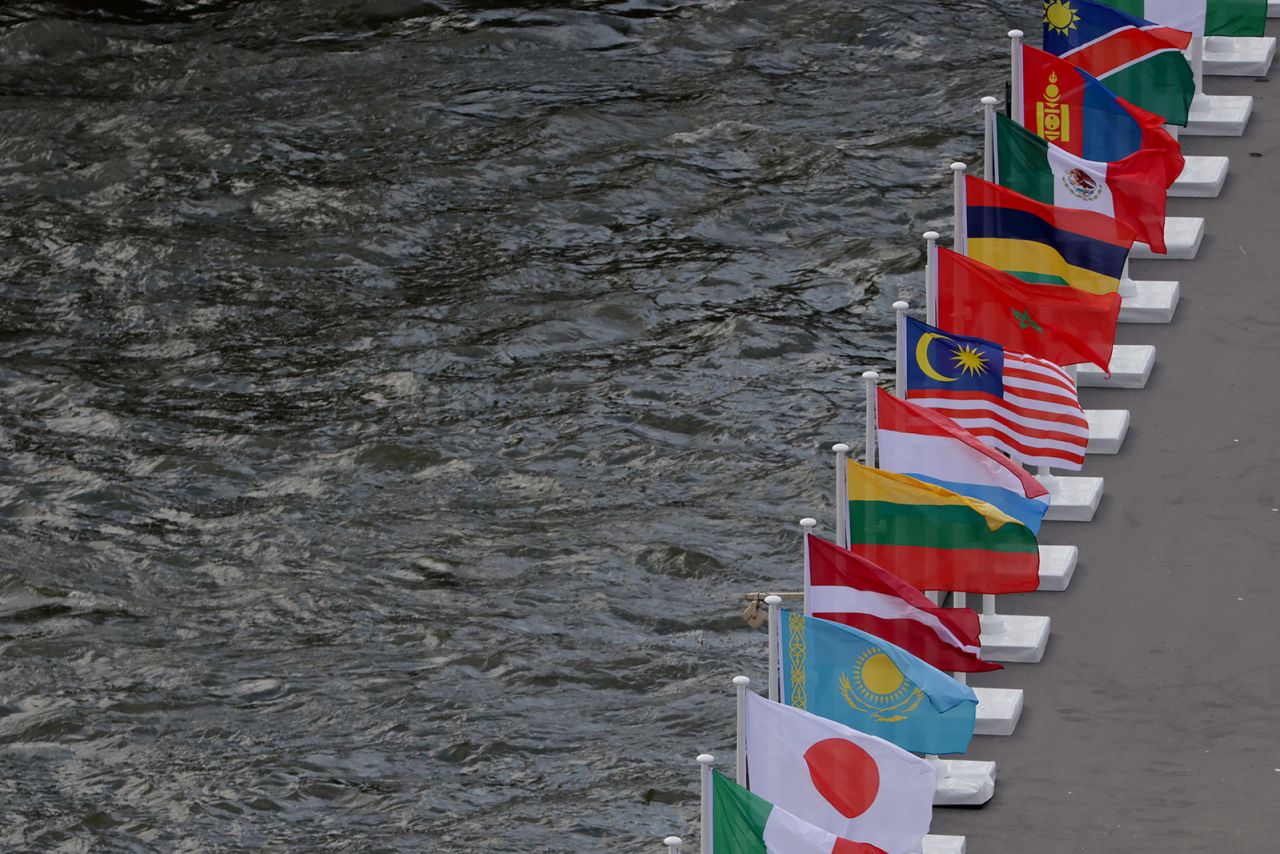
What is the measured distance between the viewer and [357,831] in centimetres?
1727

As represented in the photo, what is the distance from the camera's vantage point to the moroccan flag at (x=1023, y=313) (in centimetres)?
1670

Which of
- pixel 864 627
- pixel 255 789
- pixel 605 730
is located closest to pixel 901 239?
pixel 605 730

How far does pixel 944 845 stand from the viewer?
14.1 metres

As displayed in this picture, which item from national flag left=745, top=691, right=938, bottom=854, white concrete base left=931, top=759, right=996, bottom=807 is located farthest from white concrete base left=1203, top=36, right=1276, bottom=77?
national flag left=745, top=691, right=938, bottom=854

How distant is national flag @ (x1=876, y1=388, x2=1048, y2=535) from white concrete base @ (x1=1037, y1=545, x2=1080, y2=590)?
55.4 inches

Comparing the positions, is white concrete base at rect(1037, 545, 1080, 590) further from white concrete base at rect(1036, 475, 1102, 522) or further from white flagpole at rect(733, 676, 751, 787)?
white flagpole at rect(733, 676, 751, 787)

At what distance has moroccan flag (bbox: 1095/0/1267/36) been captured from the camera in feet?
69.4

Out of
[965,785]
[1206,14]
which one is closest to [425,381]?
[1206,14]

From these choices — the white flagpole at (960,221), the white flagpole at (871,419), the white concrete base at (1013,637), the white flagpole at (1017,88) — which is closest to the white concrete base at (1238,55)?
the white flagpole at (1017,88)

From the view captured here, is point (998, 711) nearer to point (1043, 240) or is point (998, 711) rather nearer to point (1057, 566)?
point (1057, 566)

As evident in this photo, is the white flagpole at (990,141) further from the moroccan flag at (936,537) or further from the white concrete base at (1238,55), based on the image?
the white concrete base at (1238,55)

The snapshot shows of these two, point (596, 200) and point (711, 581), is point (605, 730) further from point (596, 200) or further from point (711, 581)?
point (596, 200)

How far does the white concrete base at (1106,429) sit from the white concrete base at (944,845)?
4.49m

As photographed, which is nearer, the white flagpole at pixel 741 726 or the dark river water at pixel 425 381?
the white flagpole at pixel 741 726
